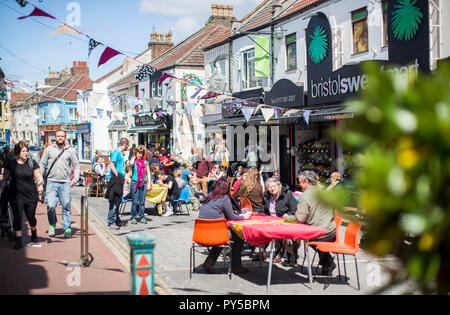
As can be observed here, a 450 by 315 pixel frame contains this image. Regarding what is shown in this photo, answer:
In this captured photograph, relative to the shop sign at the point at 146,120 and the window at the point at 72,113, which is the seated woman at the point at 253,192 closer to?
the shop sign at the point at 146,120

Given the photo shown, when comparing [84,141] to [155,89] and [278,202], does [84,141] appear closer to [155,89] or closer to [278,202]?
[155,89]

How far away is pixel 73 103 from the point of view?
54.4 metres

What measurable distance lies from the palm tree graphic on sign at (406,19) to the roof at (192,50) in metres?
17.7

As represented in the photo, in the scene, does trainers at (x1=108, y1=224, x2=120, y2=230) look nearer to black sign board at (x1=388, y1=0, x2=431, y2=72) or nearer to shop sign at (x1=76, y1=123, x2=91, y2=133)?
black sign board at (x1=388, y1=0, x2=431, y2=72)

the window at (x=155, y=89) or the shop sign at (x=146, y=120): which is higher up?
the window at (x=155, y=89)

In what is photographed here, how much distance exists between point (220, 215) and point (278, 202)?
1.35 meters

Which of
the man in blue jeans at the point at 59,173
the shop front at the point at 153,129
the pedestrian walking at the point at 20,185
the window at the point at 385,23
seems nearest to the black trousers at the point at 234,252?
the man in blue jeans at the point at 59,173

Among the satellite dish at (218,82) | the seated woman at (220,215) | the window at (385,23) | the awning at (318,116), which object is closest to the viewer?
the seated woman at (220,215)

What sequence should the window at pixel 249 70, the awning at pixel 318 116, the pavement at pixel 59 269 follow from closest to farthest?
the pavement at pixel 59 269 → the awning at pixel 318 116 → the window at pixel 249 70

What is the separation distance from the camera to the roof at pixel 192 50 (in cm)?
3225

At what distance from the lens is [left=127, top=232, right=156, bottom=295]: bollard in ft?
13.5

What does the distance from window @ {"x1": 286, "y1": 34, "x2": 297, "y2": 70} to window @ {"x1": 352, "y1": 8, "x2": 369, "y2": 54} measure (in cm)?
362
